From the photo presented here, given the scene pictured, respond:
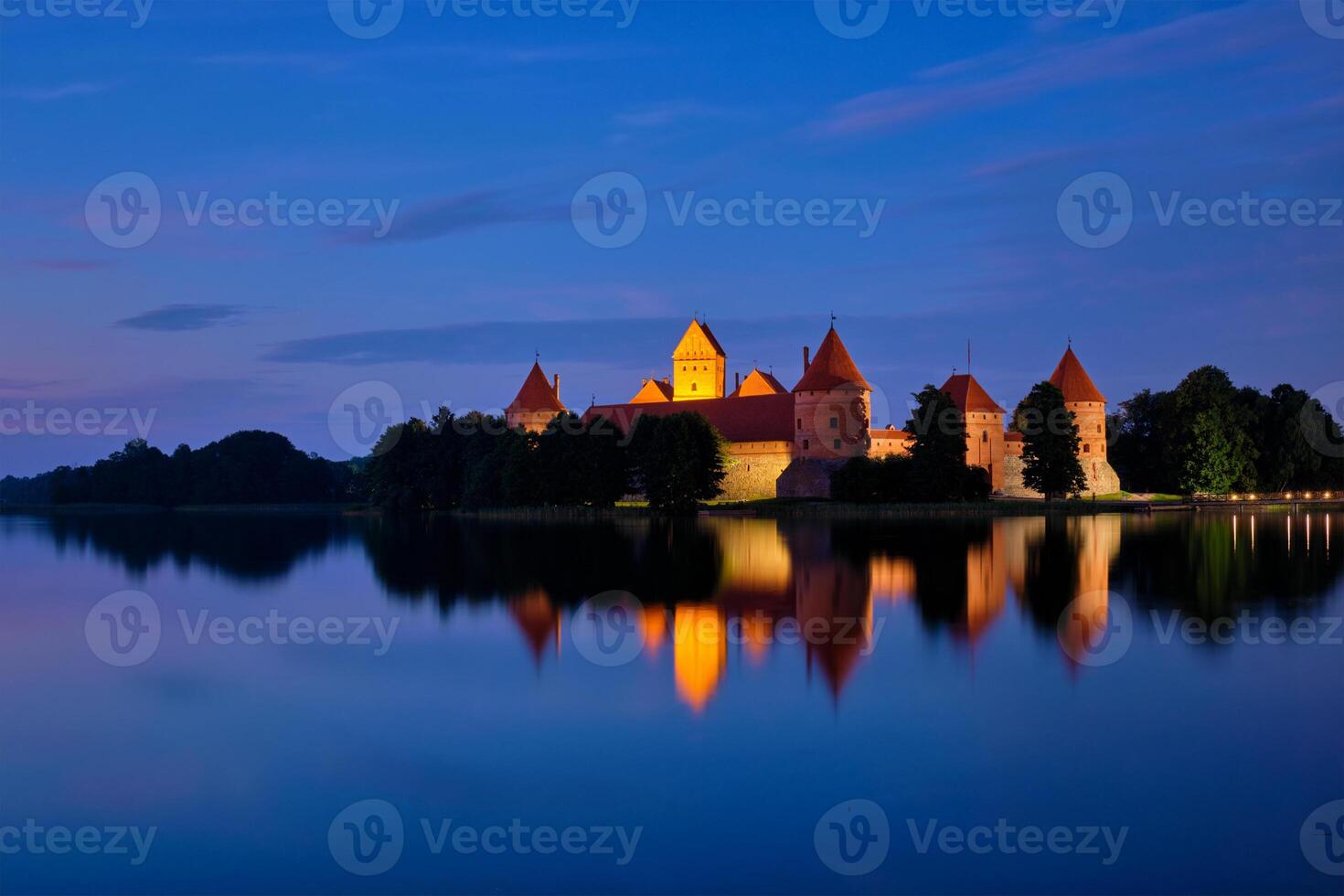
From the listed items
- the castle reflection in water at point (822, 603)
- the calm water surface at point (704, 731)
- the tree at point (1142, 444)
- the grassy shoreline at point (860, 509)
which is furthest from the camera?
the tree at point (1142, 444)

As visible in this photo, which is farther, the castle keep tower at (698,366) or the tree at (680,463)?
the castle keep tower at (698,366)

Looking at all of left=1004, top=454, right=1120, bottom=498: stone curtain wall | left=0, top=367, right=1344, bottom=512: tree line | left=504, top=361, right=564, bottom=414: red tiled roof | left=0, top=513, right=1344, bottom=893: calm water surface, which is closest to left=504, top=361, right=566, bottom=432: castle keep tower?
left=504, top=361, right=564, bottom=414: red tiled roof

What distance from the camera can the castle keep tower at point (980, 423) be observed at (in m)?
54.6

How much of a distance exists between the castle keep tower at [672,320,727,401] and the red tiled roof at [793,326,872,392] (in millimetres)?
20592

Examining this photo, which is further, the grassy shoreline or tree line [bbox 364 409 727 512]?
tree line [bbox 364 409 727 512]

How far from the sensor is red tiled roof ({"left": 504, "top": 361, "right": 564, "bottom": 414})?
6581 centimetres

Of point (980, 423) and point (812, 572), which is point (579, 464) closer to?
point (980, 423)

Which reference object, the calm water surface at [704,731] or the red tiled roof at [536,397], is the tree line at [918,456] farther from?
the calm water surface at [704,731]

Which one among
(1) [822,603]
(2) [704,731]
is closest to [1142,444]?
(1) [822,603]

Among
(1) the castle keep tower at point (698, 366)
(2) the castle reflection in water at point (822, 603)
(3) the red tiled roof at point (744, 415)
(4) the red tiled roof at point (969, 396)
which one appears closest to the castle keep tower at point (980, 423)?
(4) the red tiled roof at point (969, 396)

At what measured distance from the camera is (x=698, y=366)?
75.1 metres

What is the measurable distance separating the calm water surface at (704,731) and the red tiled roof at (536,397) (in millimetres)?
45622

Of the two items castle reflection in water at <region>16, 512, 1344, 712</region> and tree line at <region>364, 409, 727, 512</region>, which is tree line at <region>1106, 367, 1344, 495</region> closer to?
castle reflection in water at <region>16, 512, 1344, 712</region>

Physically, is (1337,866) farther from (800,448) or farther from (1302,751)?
(800,448)
